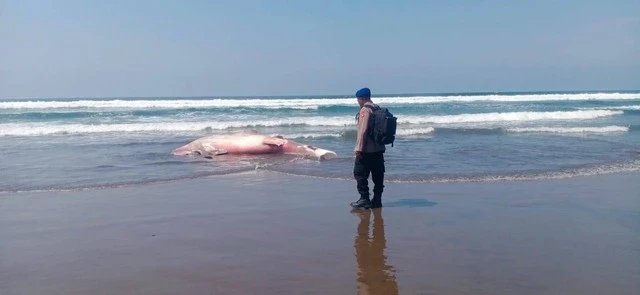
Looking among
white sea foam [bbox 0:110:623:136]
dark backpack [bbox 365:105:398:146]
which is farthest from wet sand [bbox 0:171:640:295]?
white sea foam [bbox 0:110:623:136]

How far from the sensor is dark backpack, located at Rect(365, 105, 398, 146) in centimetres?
673

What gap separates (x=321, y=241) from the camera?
17.7 ft

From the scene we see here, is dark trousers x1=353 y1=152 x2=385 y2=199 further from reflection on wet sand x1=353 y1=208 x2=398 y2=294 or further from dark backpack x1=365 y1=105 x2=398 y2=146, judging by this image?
reflection on wet sand x1=353 y1=208 x2=398 y2=294

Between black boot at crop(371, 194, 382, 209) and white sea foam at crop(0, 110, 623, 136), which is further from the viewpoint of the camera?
white sea foam at crop(0, 110, 623, 136)

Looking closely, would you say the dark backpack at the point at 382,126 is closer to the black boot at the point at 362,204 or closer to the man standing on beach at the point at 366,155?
the man standing on beach at the point at 366,155

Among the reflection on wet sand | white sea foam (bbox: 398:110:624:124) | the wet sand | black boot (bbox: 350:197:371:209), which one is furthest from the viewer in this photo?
white sea foam (bbox: 398:110:624:124)

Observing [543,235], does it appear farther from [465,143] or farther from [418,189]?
[465,143]

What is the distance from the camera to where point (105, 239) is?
5.50m

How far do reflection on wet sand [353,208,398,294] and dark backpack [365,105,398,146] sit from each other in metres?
1.05

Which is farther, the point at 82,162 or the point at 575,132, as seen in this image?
the point at 575,132

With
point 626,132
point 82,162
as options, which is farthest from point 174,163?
point 626,132

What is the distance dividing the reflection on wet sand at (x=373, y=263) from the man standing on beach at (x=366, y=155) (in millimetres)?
639

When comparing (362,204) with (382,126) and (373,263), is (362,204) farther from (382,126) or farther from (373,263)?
(373,263)

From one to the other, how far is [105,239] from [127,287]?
5.12ft
